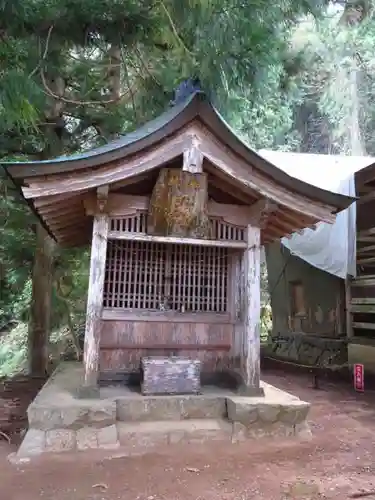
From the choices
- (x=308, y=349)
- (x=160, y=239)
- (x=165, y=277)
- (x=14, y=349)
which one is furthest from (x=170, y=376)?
(x=14, y=349)

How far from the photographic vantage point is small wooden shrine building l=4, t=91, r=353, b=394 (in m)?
5.51

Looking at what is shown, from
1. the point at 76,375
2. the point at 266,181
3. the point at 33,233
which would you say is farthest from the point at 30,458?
the point at 33,233

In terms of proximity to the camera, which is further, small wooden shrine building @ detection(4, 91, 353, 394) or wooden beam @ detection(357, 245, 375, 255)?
wooden beam @ detection(357, 245, 375, 255)

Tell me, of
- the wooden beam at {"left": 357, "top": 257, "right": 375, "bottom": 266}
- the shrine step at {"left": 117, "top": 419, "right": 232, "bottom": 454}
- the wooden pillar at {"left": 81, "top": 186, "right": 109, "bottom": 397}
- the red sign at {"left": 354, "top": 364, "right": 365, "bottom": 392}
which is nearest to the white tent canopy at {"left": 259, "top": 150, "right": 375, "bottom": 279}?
the wooden beam at {"left": 357, "top": 257, "right": 375, "bottom": 266}

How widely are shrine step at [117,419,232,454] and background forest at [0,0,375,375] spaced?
144 inches

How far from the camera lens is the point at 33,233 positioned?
33.3ft

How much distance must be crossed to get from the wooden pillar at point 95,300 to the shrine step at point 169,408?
17.8 inches

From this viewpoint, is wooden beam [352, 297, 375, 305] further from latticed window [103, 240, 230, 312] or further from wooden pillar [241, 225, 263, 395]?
wooden pillar [241, 225, 263, 395]

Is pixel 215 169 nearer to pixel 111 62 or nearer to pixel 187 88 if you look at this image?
pixel 187 88

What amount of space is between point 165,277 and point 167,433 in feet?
7.37

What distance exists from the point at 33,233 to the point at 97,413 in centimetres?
605

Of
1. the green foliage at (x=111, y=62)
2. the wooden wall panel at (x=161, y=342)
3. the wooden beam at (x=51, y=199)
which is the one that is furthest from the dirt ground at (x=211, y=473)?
the green foliage at (x=111, y=62)

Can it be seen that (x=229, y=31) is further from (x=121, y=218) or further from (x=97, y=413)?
(x=97, y=413)

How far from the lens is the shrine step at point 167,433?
200 inches
